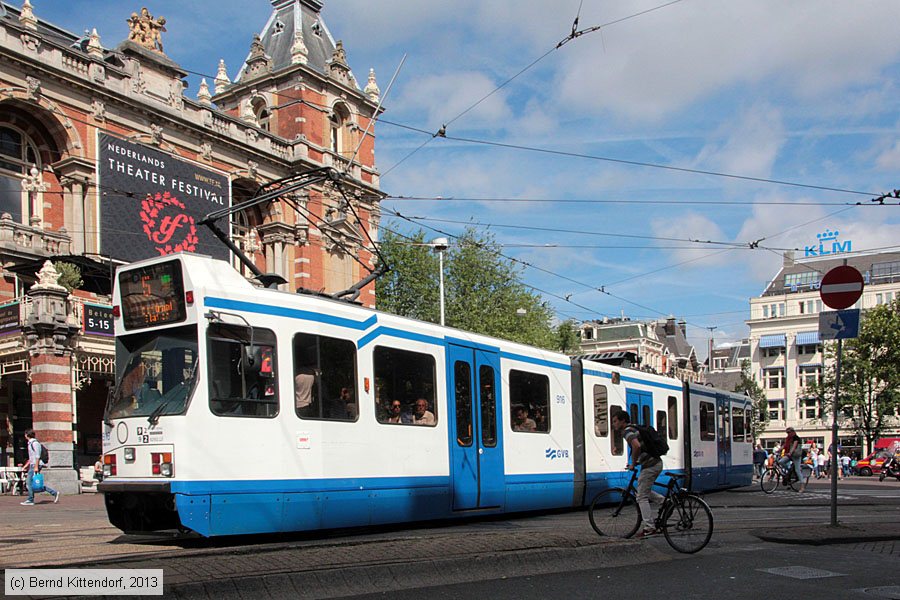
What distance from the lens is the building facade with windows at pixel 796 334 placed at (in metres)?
81.8

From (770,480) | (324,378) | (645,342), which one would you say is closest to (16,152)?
(324,378)

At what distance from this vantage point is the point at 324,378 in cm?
1034

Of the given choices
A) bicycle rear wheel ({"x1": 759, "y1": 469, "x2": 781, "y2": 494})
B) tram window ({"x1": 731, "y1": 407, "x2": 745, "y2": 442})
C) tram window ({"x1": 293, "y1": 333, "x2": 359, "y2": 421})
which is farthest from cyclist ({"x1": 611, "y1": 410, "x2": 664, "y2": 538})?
tram window ({"x1": 731, "y1": 407, "x2": 745, "y2": 442})

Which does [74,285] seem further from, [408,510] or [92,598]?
[92,598]

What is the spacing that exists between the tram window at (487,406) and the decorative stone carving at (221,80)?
28.8 meters

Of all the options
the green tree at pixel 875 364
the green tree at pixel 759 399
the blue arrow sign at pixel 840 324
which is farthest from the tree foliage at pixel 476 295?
the green tree at pixel 759 399

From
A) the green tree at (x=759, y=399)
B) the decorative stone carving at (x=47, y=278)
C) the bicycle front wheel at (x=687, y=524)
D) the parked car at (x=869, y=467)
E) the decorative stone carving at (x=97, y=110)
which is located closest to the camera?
the bicycle front wheel at (x=687, y=524)

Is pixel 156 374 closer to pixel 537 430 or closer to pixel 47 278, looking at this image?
pixel 537 430

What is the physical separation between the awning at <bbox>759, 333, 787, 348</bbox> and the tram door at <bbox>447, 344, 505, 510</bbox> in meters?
78.8

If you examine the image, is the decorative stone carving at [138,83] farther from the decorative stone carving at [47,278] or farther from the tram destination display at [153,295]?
the tram destination display at [153,295]

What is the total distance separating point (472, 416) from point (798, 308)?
80.8 meters

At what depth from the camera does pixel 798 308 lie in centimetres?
8625

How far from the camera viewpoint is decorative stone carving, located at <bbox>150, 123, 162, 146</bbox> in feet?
96.9

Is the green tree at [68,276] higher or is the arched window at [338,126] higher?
the arched window at [338,126]
